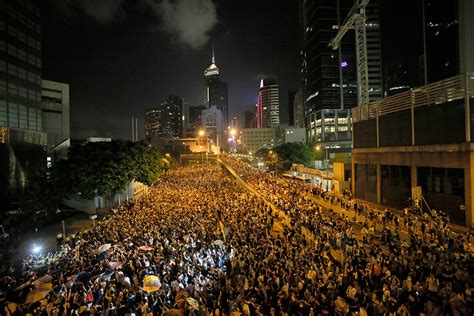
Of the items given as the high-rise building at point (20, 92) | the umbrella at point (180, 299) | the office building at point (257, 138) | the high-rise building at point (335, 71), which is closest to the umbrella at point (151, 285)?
the umbrella at point (180, 299)

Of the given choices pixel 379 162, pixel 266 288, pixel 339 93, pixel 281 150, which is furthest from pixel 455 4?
pixel 266 288

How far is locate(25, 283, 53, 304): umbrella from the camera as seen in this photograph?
A: 970 centimetres

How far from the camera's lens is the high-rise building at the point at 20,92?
4178cm

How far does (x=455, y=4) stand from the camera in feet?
254

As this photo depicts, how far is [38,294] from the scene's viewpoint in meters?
9.83

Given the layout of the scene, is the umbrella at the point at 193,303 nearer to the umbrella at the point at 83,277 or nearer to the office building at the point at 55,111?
the umbrella at the point at 83,277

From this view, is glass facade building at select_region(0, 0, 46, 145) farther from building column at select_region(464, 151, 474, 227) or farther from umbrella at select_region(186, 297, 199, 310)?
building column at select_region(464, 151, 474, 227)

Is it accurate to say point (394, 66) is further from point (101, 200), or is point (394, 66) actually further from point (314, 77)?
point (101, 200)

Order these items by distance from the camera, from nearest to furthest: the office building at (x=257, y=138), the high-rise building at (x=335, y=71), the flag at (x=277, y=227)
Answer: the flag at (x=277, y=227)
the high-rise building at (x=335, y=71)
the office building at (x=257, y=138)

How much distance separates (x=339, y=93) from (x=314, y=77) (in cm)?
1178

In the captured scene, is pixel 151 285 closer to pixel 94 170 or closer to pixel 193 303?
pixel 193 303

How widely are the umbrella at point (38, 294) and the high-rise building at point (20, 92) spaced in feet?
117

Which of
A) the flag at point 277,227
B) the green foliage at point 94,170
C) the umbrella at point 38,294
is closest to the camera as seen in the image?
the umbrella at point 38,294

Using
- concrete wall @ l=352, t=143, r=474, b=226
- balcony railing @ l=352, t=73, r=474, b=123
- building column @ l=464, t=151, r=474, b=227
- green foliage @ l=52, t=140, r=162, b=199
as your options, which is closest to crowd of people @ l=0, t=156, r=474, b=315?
building column @ l=464, t=151, r=474, b=227
